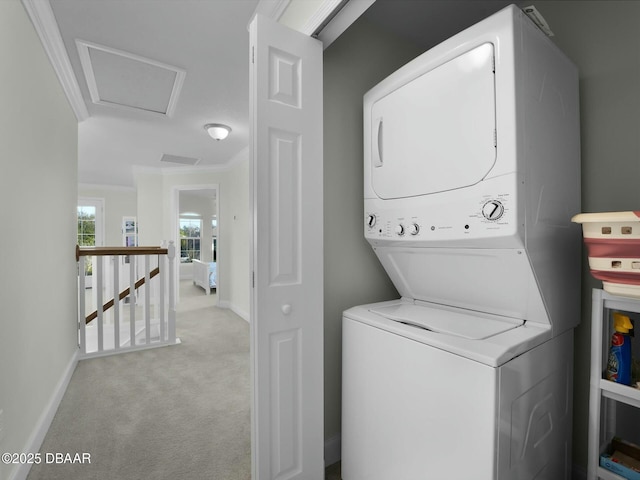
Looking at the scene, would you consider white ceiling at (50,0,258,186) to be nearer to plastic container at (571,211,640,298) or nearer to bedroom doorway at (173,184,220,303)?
plastic container at (571,211,640,298)

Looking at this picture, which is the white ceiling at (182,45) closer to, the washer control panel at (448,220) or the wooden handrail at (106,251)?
the washer control panel at (448,220)

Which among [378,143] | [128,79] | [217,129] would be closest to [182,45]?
[128,79]

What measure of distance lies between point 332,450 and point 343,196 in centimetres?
136

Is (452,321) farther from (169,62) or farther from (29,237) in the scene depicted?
(169,62)

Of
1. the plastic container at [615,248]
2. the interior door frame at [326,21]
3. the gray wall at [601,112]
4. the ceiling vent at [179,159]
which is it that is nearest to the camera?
the plastic container at [615,248]

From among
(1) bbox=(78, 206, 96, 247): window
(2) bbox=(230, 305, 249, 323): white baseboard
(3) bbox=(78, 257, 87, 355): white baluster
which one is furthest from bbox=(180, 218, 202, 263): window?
(3) bbox=(78, 257, 87, 355): white baluster

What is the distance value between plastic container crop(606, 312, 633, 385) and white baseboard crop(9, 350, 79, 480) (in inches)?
101

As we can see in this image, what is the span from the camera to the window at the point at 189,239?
9.45 metres

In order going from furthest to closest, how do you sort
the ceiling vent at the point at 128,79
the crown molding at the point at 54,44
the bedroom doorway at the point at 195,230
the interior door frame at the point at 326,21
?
the bedroom doorway at the point at 195,230 → the ceiling vent at the point at 128,79 → the crown molding at the point at 54,44 → the interior door frame at the point at 326,21

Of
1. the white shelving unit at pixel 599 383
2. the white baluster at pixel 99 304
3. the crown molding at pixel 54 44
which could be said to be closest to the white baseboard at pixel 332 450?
the white shelving unit at pixel 599 383

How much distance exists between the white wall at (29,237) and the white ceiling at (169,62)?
1.11 feet

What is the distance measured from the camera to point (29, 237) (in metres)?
1.78

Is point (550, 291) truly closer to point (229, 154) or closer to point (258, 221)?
point (258, 221)

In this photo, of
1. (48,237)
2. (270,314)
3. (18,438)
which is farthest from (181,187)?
(270,314)
